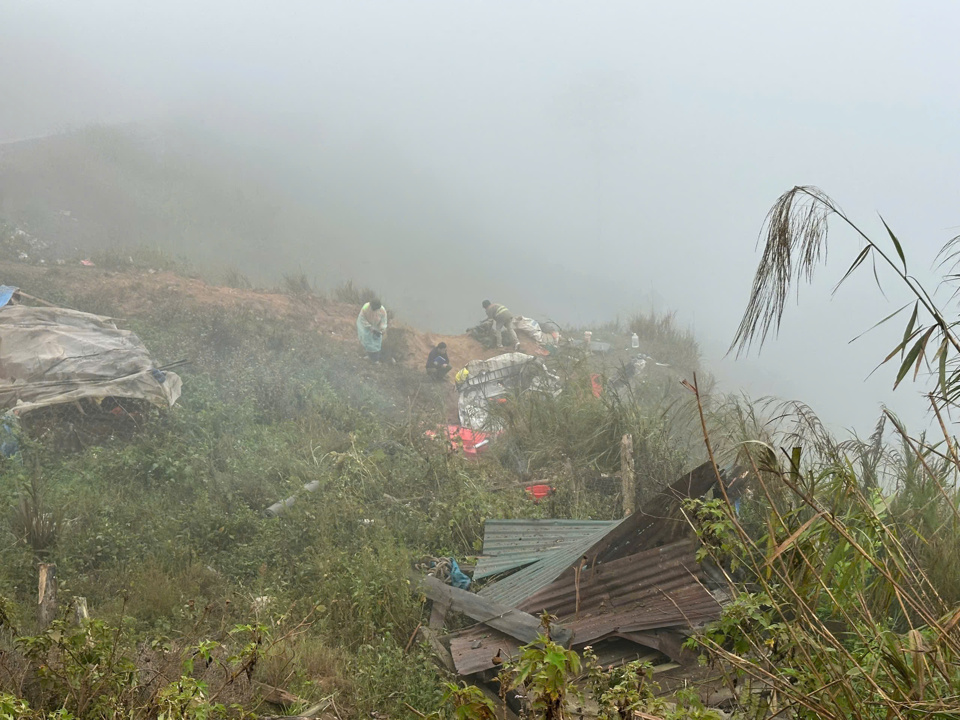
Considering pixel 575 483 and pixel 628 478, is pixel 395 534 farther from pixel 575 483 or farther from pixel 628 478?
pixel 628 478

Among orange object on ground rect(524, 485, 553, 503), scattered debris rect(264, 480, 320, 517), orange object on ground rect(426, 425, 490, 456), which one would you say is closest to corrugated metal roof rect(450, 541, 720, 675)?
scattered debris rect(264, 480, 320, 517)

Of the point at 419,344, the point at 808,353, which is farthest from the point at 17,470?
the point at 808,353

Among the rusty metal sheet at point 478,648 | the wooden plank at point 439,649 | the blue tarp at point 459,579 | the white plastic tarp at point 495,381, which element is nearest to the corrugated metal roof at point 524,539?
the blue tarp at point 459,579

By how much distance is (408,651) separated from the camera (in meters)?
4.52

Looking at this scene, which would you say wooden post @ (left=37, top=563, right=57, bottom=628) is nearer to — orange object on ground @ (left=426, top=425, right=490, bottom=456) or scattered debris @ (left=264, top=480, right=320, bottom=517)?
scattered debris @ (left=264, top=480, right=320, bottom=517)

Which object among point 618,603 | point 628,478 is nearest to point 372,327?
point 628,478

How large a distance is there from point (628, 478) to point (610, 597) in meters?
2.48

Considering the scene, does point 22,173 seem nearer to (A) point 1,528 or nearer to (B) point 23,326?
(B) point 23,326

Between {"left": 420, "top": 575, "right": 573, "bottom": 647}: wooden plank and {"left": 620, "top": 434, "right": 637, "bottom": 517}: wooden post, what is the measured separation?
86.4 inches

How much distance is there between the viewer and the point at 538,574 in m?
4.98

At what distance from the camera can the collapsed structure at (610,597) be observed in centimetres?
403

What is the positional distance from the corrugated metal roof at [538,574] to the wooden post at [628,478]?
4.07ft

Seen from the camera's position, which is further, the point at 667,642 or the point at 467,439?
the point at 467,439

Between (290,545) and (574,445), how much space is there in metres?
3.36
